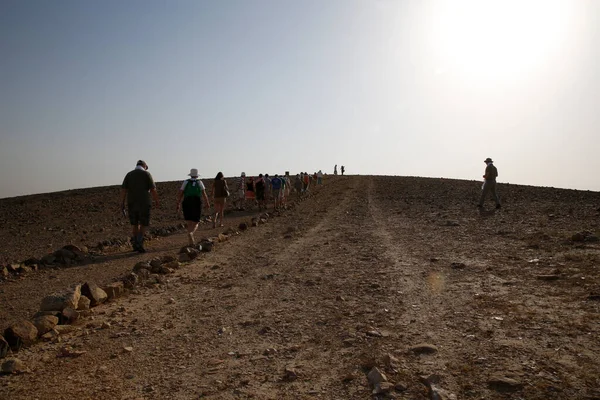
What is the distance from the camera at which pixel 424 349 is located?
156 inches

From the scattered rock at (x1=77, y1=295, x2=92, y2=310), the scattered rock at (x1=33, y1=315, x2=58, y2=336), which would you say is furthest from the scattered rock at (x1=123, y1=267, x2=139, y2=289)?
the scattered rock at (x1=33, y1=315, x2=58, y2=336)

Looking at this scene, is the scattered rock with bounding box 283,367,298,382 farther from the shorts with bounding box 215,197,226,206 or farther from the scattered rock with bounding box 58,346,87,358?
the shorts with bounding box 215,197,226,206

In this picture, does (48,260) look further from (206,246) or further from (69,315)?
(69,315)

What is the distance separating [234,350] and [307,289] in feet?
7.54

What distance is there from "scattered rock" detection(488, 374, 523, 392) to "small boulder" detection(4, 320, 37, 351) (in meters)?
4.49

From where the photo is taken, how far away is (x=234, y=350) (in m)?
4.23

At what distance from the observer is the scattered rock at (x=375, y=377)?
336 centimetres

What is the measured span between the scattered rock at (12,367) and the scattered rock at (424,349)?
362cm

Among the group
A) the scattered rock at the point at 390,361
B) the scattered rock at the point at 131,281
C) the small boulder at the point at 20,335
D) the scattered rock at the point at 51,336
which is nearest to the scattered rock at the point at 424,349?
the scattered rock at the point at 390,361

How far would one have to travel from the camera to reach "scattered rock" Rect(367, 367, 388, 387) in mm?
3362

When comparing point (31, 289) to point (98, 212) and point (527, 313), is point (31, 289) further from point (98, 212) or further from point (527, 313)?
point (98, 212)

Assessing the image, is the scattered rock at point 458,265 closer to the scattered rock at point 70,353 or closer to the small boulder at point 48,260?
the scattered rock at point 70,353

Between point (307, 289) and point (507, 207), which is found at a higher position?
point (507, 207)

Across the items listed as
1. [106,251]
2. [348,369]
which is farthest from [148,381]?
[106,251]
